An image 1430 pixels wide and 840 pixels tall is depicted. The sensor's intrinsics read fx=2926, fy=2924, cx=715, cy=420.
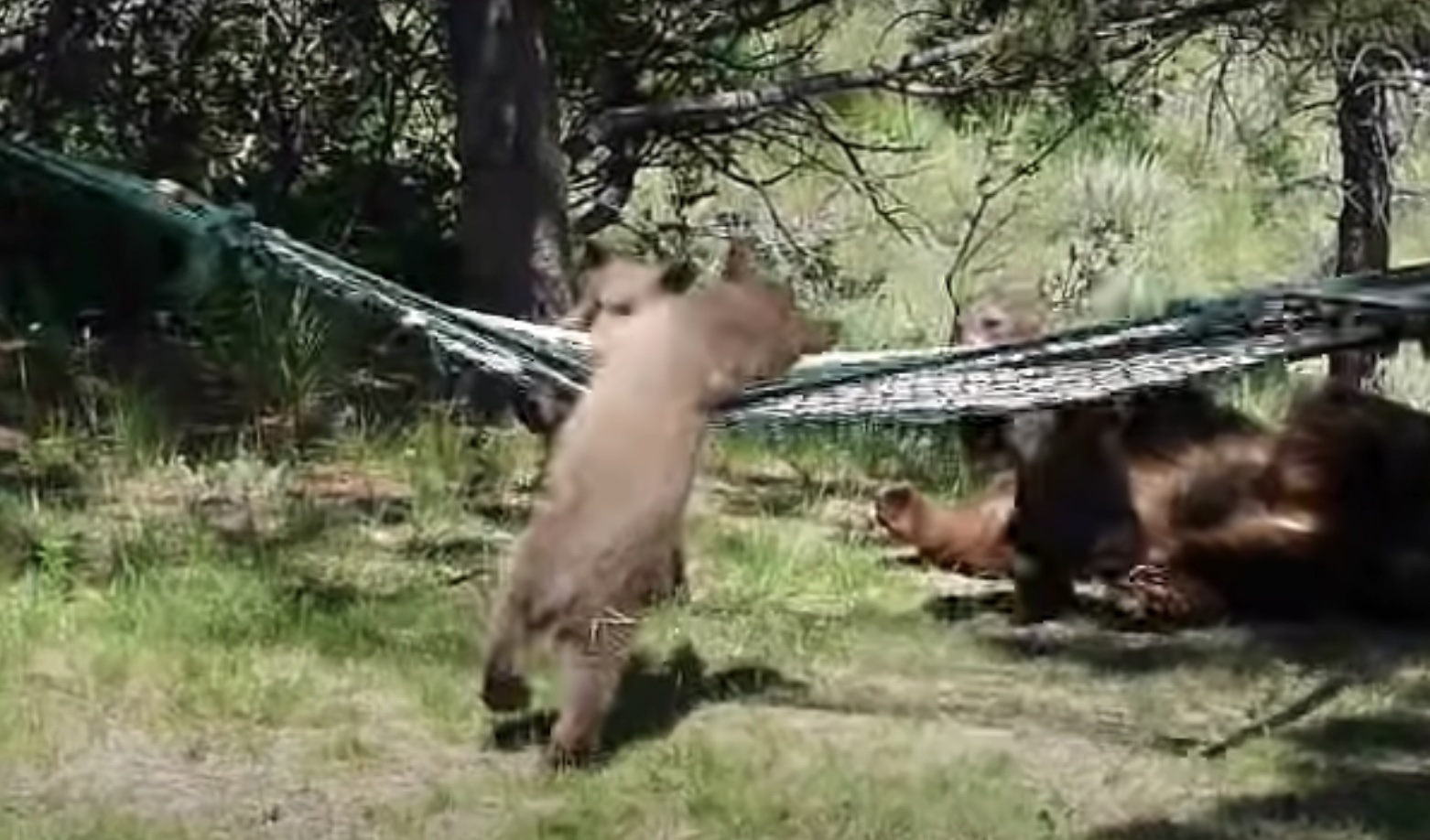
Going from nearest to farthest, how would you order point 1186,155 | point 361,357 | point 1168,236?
point 361,357, point 1168,236, point 1186,155

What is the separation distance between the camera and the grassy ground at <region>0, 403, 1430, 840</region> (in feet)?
16.1

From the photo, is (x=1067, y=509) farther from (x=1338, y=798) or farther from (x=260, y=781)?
(x=260, y=781)

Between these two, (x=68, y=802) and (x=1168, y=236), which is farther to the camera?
(x=1168, y=236)

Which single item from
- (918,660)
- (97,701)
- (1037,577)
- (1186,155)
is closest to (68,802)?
(97,701)

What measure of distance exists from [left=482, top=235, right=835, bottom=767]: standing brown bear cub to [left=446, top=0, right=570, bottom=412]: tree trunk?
102 inches

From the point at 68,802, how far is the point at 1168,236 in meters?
10.2

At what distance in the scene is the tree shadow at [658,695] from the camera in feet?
17.3

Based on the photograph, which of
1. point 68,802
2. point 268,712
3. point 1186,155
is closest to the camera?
point 68,802

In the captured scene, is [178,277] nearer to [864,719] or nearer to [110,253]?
[110,253]

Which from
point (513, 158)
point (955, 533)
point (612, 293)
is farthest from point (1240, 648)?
point (513, 158)

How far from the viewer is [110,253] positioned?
30.1ft

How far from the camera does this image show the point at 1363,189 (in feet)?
32.7

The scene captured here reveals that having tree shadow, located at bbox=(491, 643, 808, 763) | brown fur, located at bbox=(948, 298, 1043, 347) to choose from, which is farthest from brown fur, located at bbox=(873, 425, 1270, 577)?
tree shadow, located at bbox=(491, 643, 808, 763)

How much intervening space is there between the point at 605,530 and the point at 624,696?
0.55m
